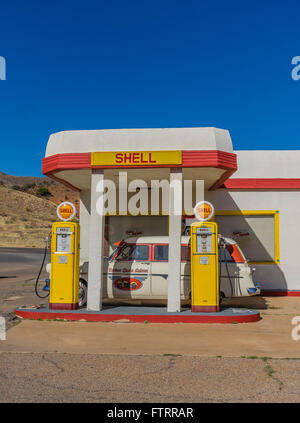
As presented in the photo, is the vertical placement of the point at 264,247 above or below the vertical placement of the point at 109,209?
below

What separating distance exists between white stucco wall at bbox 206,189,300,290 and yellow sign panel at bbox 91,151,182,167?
447 centimetres

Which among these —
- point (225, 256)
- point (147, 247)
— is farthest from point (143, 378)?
point (225, 256)

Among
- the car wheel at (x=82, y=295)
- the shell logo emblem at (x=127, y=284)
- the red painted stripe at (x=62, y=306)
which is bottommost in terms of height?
the red painted stripe at (x=62, y=306)

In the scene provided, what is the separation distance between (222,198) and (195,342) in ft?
23.7

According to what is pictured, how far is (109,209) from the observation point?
13.9 meters

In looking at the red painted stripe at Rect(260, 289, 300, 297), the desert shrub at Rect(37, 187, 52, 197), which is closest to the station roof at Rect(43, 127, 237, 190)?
the red painted stripe at Rect(260, 289, 300, 297)

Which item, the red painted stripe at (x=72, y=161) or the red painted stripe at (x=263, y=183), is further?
the red painted stripe at (x=263, y=183)

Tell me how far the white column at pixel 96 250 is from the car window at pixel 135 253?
34.4 inches

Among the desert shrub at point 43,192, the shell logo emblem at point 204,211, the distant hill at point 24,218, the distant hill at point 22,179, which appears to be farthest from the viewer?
the distant hill at point 22,179

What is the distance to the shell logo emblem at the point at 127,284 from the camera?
10.3 meters

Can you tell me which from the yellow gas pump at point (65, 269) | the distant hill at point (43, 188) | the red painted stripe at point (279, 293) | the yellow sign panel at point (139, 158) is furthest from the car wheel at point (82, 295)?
the distant hill at point (43, 188)

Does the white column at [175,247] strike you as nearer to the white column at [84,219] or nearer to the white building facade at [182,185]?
the white building facade at [182,185]
